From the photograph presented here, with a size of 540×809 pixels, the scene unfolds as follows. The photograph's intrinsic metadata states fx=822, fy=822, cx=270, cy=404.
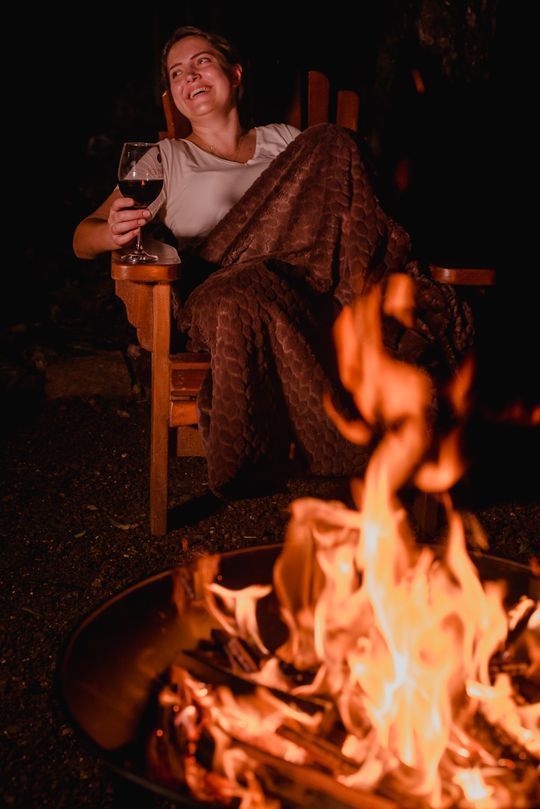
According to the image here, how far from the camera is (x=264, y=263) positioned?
86.4 inches

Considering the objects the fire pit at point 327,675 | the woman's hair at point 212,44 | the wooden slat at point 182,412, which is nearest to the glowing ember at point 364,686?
the fire pit at point 327,675

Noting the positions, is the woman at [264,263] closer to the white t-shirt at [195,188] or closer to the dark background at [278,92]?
the white t-shirt at [195,188]

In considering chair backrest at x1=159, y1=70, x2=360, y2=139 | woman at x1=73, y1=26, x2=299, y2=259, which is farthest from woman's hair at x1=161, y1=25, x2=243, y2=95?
chair backrest at x1=159, y1=70, x2=360, y2=139

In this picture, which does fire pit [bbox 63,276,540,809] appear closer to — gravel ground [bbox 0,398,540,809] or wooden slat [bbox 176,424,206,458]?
gravel ground [bbox 0,398,540,809]

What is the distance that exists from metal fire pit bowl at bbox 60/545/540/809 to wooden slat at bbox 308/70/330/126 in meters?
1.76

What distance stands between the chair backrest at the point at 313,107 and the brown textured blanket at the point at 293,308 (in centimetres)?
47

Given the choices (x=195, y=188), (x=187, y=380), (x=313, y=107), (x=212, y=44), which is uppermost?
(x=212, y=44)

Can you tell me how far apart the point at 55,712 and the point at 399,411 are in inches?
42.0

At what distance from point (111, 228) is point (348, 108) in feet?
3.49

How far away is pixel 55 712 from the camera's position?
5.37 feet

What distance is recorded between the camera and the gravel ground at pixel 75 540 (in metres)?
1.51

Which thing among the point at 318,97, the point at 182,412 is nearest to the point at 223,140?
the point at 318,97

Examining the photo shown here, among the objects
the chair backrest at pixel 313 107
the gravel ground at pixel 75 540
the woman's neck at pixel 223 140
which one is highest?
the chair backrest at pixel 313 107

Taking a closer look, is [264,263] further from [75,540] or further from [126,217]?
[75,540]
